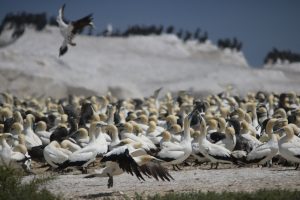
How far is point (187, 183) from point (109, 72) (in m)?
35.4

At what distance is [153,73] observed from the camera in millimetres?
49406

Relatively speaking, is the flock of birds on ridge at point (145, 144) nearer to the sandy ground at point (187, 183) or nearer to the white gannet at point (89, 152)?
the white gannet at point (89, 152)

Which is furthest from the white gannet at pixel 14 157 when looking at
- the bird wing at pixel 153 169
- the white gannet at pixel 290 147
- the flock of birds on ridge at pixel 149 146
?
the white gannet at pixel 290 147

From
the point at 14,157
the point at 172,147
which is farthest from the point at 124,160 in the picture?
the point at 14,157

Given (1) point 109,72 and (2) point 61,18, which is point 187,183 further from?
(1) point 109,72

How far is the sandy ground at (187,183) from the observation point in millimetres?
13102

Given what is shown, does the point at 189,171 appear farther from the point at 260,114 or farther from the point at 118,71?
the point at 118,71

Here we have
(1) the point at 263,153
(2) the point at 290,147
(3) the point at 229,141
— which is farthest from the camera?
(3) the point at 229,141

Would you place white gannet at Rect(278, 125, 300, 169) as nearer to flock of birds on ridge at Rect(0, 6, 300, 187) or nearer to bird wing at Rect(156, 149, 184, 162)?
flock of birds on ridge at Rect(0, 6, 300, 187)

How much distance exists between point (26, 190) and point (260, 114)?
41.9 ft

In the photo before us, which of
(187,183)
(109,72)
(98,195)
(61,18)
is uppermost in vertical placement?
(61,18)

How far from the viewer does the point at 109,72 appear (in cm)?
4903

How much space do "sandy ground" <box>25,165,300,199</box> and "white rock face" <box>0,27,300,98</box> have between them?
2770cm

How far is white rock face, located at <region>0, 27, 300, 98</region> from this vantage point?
44.8 metres
